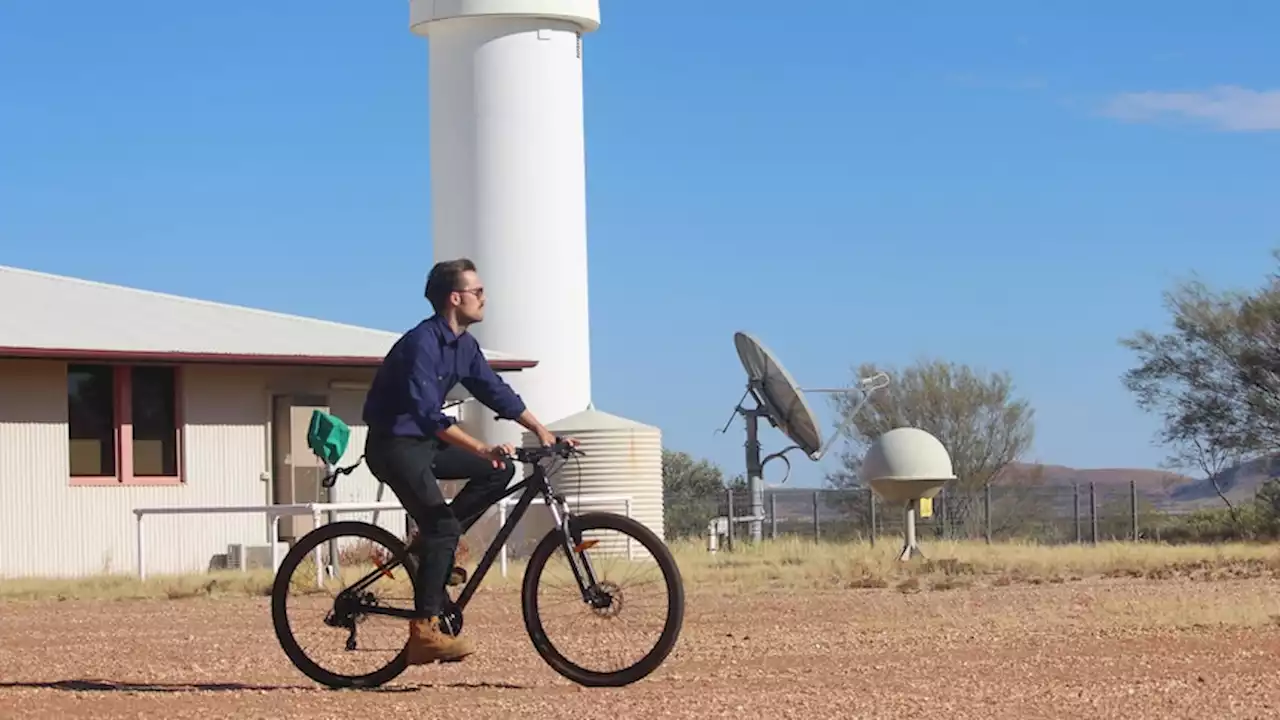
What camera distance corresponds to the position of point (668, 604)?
880 centimetres

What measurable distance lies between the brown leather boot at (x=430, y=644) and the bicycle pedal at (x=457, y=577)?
236 mm

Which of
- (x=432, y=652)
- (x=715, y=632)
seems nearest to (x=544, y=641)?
(x=432, y=652)

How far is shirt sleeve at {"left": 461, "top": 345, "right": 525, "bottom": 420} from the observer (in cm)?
919

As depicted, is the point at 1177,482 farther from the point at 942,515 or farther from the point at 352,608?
the point at 352,608

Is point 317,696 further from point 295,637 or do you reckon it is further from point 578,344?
point 578,344

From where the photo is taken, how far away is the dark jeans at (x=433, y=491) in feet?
29.1

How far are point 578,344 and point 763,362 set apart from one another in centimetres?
249

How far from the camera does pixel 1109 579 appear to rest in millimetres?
18047

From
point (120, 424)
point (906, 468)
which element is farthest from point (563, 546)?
point (120, 424)

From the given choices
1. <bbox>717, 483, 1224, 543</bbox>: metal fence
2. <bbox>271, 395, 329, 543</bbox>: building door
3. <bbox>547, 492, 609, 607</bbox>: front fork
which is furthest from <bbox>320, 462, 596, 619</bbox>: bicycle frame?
<bbox>717, 483, 1224, 543</bbox>: metal fence

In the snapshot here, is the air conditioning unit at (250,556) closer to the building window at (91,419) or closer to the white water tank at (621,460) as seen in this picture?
the building window at (91,419)

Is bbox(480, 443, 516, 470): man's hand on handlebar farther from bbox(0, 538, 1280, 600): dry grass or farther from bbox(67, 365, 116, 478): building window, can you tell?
bbox(67, 365, 116, 478): building window

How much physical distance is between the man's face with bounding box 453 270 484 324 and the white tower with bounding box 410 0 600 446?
1909 centimetres

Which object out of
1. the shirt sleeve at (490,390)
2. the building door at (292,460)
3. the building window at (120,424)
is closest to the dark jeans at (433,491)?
the shirt sleeve at (490,390)
